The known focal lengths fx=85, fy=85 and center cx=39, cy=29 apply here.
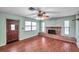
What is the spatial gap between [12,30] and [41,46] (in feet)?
1.99

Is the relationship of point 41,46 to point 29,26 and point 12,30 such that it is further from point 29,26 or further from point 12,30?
point 12,30

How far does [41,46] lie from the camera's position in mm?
1523

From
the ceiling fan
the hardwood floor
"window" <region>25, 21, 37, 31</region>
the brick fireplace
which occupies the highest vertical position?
the ceiling fan

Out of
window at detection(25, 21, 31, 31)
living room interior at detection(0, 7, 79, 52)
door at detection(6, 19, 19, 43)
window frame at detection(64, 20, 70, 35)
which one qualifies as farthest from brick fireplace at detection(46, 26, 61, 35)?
door at detection(6, 19, 19, 43)

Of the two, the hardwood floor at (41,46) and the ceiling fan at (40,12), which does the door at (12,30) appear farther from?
the ceiling fan at (40,12)

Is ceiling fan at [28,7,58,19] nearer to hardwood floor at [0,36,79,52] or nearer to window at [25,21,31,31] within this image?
window at [25,21,31,31]

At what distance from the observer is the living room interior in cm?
145

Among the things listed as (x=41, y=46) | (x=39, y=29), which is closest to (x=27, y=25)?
(x=39, y=29)

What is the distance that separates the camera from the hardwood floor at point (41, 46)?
1.46 metres

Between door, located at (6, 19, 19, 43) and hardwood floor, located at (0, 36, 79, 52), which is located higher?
door, located at (6, 19, 19, 43)
